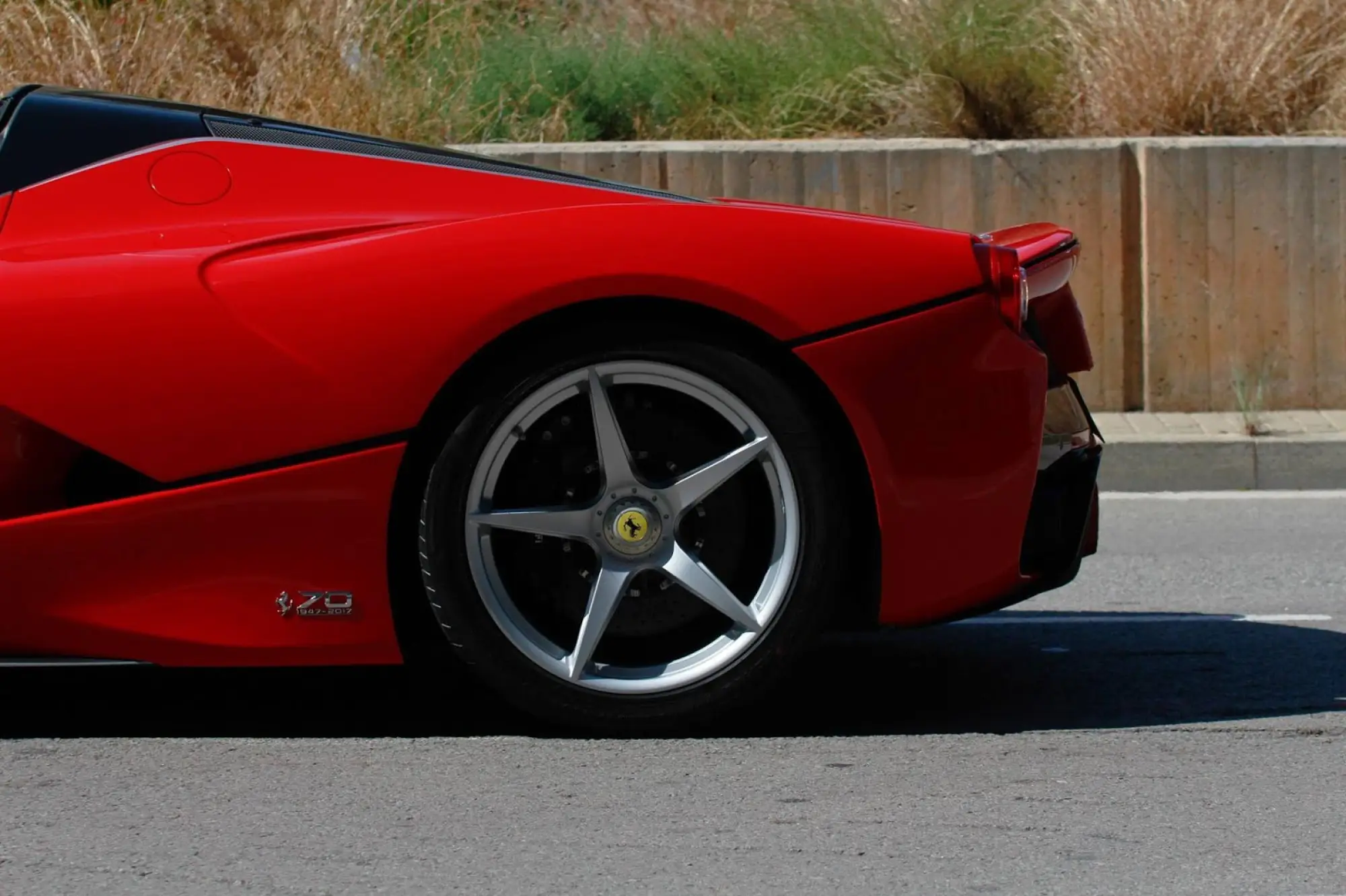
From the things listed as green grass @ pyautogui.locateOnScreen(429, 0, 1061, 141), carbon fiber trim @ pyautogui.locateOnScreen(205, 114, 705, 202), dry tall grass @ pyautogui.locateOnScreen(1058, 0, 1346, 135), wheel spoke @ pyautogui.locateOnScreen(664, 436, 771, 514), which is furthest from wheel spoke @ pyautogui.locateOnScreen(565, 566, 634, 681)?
dry tall grass @ pyautogui.locateOnScreen(1058, 0, 1346, 135)

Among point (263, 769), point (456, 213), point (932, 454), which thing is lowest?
point (263, 769)

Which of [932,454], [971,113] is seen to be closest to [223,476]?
[932,454]

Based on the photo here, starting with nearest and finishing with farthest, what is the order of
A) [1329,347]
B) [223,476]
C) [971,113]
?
1. [223,476]
2. [1329,347]
3. [971,113]

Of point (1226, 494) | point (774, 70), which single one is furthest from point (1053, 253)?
point (774, 70)

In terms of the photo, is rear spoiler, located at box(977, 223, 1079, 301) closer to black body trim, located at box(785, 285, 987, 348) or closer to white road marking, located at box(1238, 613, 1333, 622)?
black body trim, located at box(785, 285, 987, 348)

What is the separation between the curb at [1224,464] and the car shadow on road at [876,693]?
3025mm

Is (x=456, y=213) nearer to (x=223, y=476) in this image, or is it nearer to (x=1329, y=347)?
(x=223, y=476)

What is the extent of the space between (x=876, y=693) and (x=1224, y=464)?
4.16 metres

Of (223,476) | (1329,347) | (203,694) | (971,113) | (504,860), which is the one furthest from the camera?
(971,113)

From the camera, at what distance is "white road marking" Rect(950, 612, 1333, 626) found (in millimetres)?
5414

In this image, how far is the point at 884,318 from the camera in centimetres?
386

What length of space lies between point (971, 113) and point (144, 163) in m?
7.29

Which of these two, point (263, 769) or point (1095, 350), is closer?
point (263, 769)

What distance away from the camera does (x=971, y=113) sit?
10.6m
